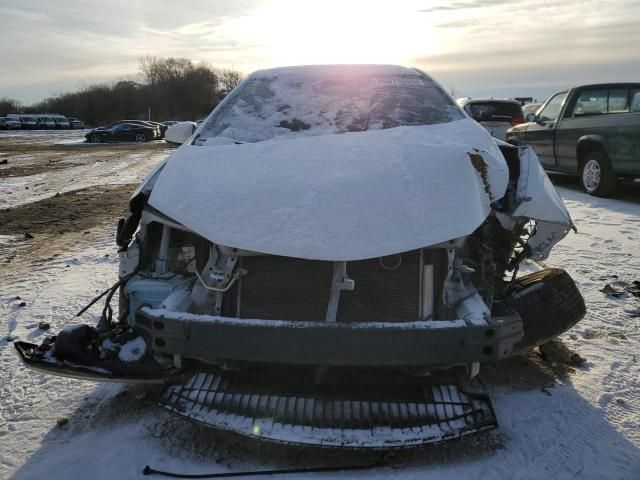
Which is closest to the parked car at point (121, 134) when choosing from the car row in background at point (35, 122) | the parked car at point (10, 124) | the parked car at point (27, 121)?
the parked car at point (10, 124)

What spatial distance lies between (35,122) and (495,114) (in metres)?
53.0

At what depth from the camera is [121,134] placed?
32.0 m

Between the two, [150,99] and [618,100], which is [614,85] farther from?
[150,99]

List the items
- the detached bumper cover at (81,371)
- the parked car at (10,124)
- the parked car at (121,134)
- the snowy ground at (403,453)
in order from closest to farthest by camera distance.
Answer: the snowy ground at (403,453), the detached bumper cover at (81,371), the parked car at (121,134), the parked car at (10,124)

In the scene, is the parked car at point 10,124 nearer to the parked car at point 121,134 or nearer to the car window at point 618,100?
the parked car at point 121,134

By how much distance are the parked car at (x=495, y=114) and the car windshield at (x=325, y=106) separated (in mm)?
8997

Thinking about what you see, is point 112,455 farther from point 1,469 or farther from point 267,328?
point 267,328

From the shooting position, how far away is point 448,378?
107 inches

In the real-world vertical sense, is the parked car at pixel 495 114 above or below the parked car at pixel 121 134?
above

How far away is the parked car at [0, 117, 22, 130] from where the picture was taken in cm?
5178

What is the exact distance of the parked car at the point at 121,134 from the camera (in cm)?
3172

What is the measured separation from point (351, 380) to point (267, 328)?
57 centimetres

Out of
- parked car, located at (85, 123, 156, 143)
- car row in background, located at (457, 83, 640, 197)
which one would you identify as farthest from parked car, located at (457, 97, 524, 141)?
parked car, located at (85, 123, 156, 143)

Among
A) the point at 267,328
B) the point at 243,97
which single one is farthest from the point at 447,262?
the point at 243,97
